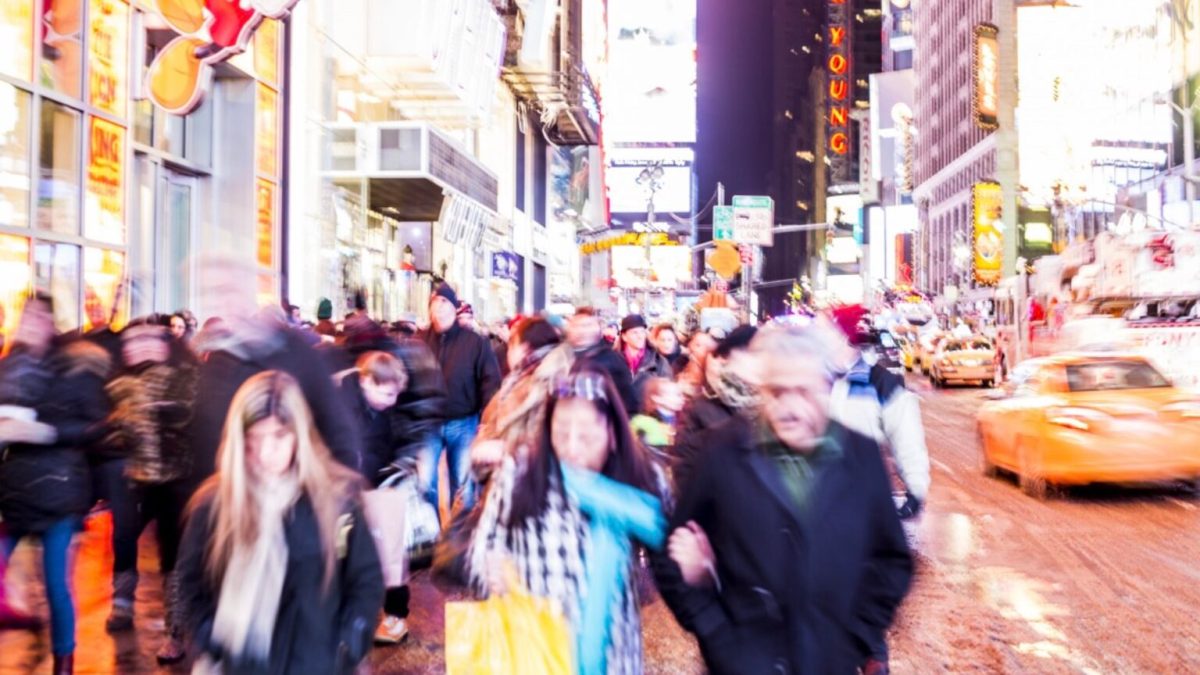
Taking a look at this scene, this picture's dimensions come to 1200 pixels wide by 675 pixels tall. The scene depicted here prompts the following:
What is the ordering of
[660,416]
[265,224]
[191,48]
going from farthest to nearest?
[265,224] → [191,48] → [660,416]

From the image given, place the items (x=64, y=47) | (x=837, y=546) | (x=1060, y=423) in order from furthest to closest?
(x=64, y=47)
(x=1060, y=423)
(x=837, y=546)

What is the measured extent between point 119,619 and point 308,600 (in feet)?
15.2

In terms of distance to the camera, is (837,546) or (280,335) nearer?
(837,546)

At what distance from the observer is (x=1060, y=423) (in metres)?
13.2

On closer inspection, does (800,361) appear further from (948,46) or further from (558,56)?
(948,46)

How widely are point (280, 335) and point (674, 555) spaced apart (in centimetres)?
229

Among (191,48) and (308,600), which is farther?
(191,48)

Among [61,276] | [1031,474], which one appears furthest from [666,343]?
[61,276]

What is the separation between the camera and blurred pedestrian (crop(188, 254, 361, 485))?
523 centimetres

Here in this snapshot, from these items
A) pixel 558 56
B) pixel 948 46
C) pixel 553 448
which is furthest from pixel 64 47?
pixel 948 46

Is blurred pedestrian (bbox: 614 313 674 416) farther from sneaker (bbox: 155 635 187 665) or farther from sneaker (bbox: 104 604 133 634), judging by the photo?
sneaker (bbox: 155 635 187 665)

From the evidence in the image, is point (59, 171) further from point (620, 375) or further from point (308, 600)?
point (308, 600)

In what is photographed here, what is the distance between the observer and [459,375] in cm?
995

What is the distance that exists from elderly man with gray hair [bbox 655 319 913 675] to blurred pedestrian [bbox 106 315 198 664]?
3.40 meters
